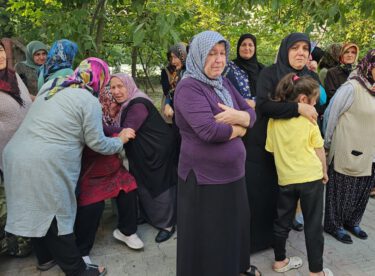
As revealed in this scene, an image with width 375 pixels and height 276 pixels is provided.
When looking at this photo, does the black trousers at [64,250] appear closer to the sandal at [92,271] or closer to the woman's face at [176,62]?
the sandal at [92,271]

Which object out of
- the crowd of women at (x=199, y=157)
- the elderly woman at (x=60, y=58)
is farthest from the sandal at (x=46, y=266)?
the elderly woman at (x=60, y=58)

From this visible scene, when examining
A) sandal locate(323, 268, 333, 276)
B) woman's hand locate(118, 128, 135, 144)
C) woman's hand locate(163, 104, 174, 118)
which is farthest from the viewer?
woman's hand locate(163, 104, 174, 118)

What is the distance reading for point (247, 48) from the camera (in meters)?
3.21

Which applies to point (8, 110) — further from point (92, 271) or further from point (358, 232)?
point (358, 232)

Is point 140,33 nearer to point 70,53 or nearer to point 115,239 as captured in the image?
point 70,53

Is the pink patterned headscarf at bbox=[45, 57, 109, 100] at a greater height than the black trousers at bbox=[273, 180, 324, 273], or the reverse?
the pink patterned headscarf at bbox=[45, 57, 109, 100]

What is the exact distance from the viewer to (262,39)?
6762 mm

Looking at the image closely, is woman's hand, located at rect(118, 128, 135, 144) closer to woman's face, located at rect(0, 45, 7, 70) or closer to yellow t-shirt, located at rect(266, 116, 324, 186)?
woman's face, located at rect(0, 45, 7, 70)

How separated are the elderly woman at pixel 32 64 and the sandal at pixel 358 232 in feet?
12.1

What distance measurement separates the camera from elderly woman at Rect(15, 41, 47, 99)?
3.88 meters

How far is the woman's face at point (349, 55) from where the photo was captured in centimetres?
372

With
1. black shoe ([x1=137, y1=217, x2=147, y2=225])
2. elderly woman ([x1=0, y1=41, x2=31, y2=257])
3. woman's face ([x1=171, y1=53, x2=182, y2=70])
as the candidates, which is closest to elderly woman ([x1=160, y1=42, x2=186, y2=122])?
woman's face ([x1=171, y1=53, x2=182, y2=70])

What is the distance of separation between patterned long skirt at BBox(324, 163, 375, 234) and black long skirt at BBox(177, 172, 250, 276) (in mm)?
1300

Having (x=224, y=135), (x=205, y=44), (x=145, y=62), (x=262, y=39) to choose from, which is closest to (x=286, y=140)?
(x=224, y=135)
